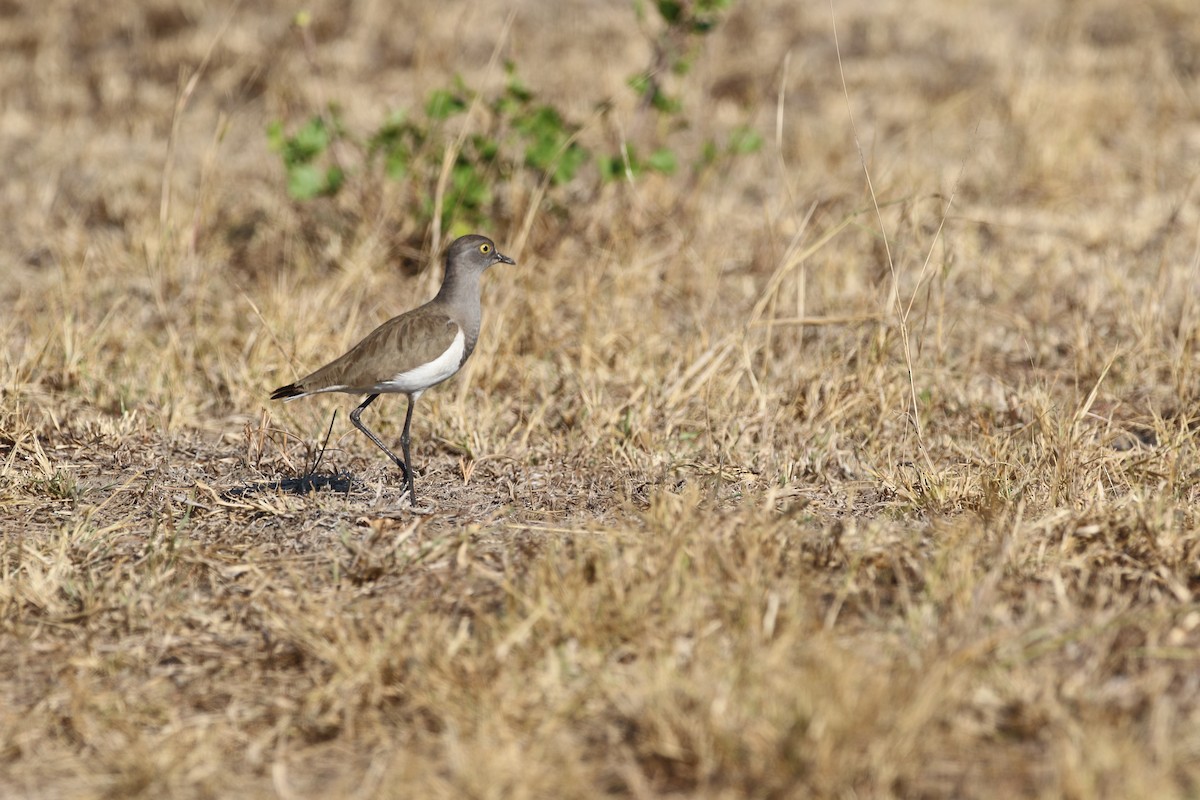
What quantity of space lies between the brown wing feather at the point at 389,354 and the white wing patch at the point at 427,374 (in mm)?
15

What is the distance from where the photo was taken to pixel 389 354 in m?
4.73

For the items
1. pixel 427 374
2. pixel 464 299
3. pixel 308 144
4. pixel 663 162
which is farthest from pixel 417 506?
pixel 308 144

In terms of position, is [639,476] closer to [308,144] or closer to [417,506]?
[417,506]

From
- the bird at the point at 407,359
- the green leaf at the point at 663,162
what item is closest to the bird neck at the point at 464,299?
the bird at the point at 407,359

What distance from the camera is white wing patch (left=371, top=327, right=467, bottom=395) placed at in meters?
4.71

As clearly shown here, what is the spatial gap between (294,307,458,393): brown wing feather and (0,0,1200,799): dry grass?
0.40 meters

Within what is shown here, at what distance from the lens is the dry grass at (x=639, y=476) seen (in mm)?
3262

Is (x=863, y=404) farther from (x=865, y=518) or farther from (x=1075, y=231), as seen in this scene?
(x=1075, y=231)

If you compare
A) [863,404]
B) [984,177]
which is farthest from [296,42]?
[863,404]

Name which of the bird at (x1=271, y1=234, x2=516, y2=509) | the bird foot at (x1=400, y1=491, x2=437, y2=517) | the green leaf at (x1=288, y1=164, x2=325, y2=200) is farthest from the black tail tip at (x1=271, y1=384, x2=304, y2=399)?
the green leaf at (x1=288, y1=164, x2=325, y2=200)

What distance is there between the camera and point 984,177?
883cm

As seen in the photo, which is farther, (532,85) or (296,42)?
(296,42)

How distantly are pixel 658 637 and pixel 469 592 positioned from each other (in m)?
0.67

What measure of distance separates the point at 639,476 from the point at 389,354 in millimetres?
1005
